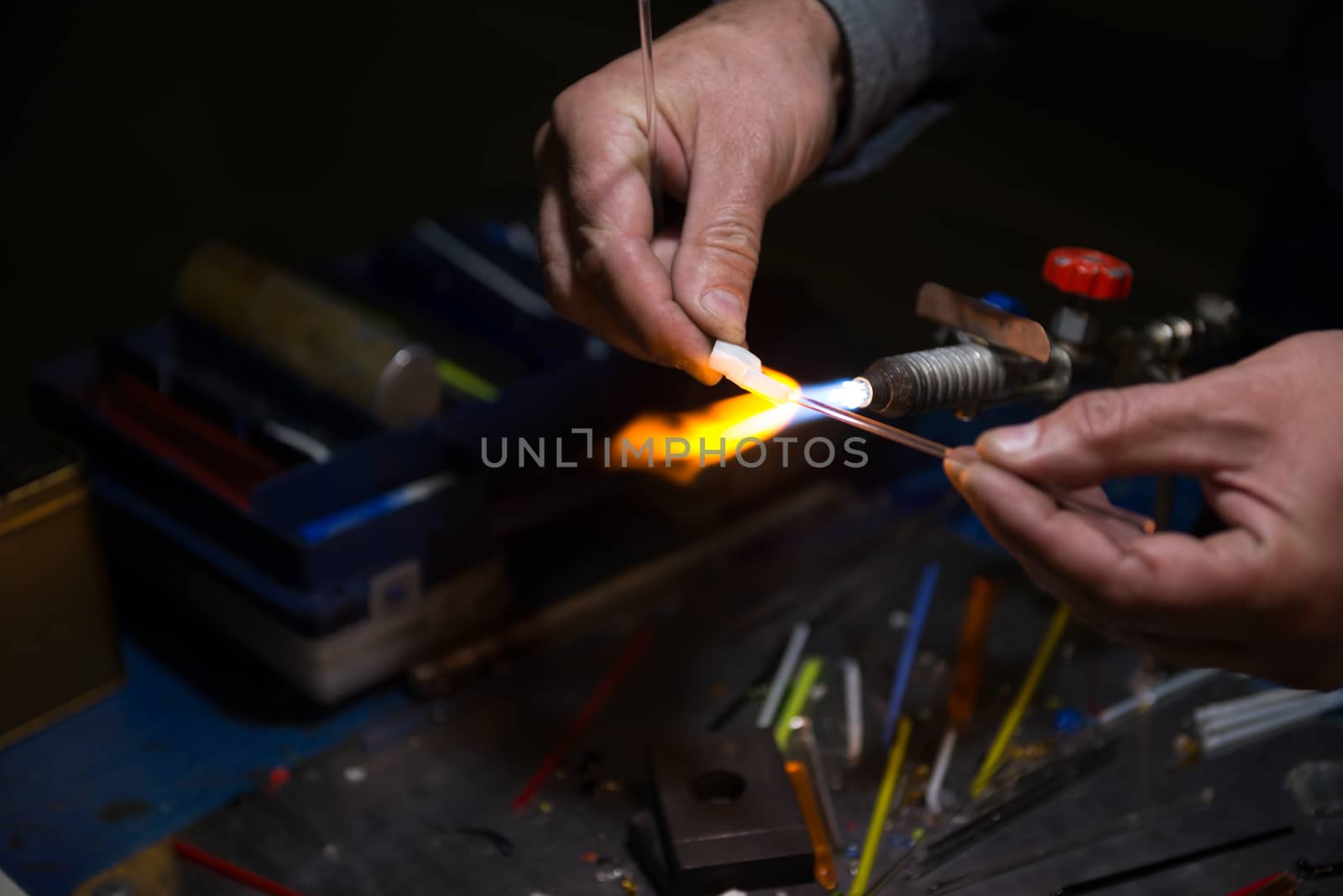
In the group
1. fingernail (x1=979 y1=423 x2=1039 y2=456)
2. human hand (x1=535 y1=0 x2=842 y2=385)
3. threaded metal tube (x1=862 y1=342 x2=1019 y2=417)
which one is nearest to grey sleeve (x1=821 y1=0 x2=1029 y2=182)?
Result: human hand (x1=535 y1=0 x2=842 y2=385)

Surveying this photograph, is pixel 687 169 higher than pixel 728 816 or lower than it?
higher

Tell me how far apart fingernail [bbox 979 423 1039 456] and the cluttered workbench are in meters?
0.08

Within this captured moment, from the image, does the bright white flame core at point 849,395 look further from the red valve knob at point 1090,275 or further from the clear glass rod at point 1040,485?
the red valve knob at point 1090,275

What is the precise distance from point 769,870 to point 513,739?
316mm

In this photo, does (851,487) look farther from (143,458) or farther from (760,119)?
(143,458)

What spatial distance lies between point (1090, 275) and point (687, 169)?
0.37m

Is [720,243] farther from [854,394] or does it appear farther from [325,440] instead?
[325,440]

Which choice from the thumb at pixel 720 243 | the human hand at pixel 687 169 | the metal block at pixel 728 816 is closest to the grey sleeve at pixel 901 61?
the human hand at pixel 687 169

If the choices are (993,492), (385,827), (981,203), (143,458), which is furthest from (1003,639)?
(981,203)

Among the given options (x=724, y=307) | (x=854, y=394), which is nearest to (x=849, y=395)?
(x=854, y=394)

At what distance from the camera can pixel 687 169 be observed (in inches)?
46.4

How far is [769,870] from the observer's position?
1092mm

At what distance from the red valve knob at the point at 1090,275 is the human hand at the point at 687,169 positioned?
0.26 m

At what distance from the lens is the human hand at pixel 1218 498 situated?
2.90 ft
